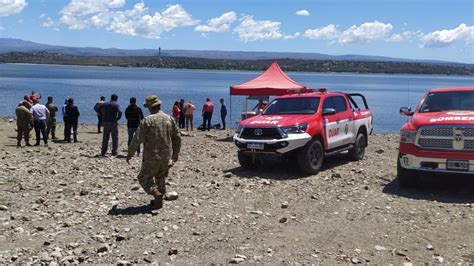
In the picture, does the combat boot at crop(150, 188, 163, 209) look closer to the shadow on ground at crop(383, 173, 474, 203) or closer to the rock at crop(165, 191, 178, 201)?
the rock at crop(165, 191, 178, 201)

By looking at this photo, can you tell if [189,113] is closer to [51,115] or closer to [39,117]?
[51,115]

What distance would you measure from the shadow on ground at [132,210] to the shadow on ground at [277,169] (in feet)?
11.8

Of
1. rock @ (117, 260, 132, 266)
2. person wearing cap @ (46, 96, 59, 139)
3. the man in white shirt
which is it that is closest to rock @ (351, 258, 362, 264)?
rock @ (117, 260, 132, 266)

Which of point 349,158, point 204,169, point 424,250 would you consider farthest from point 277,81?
point 424,250

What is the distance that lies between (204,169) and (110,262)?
6768 millimetres

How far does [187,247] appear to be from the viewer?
7398 mm

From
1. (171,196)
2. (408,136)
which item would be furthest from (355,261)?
(408,136)

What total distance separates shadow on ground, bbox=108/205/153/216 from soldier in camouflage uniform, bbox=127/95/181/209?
0.26 metres

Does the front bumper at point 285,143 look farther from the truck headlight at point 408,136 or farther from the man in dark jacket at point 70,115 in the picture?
the man in dark jacket at point 70,115

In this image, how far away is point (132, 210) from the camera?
30.2ft

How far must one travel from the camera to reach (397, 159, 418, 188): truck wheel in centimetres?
1088

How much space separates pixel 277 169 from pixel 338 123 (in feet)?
6.09

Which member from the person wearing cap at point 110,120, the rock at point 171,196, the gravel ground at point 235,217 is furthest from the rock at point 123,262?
the person wearing cap at point 110,120

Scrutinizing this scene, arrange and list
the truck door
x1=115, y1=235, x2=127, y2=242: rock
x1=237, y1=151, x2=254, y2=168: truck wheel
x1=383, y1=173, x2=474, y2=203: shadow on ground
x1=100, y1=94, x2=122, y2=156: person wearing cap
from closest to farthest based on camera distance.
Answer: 1. x1=115, y1=235, x2=127, y2=242: rock
2. x1=383, y1=173, x2=474, y2=203: shadow on ground
3. x1=237, y1=151, x2=254, y2=168: truck wheel
4. the truck door
5. x1=100, y1=94, x2=122, y2=156: person wearing cap
